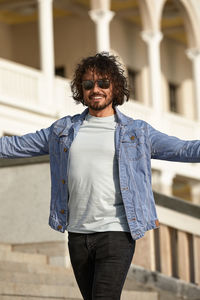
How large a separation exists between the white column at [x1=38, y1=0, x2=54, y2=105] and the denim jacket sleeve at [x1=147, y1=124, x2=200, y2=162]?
1699cm

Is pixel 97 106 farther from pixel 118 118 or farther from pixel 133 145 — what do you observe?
pixel 133 145

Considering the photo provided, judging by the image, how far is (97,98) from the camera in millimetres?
5035

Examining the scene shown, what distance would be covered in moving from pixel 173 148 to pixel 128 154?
23 cm

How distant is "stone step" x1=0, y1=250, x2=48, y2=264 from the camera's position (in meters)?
9.62

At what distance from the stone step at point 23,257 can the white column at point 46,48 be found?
12385 mm

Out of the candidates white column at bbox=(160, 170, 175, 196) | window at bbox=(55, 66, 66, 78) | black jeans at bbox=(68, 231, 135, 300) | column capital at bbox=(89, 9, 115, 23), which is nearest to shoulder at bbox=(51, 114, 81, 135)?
black jeans at bbox=(68, 231, 135, 300)

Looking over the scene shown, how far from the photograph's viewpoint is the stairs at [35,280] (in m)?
7.84

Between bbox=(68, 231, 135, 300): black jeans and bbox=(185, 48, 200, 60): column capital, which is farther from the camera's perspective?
bbox=(185, 48, 200, 60): column capital

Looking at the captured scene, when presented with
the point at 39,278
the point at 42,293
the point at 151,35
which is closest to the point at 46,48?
the point at 151,35

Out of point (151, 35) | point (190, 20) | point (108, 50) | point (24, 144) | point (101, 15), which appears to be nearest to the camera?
point (24, 144)

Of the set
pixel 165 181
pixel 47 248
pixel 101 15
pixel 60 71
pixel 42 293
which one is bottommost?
pixel 165 181

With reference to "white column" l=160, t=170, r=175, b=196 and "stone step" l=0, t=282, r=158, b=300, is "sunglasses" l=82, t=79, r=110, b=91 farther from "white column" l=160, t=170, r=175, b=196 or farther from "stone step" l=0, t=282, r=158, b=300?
"white column" l=160, t=170, r=175, b=196

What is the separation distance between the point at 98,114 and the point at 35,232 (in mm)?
5118

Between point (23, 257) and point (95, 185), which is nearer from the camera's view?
point (95, 185)
